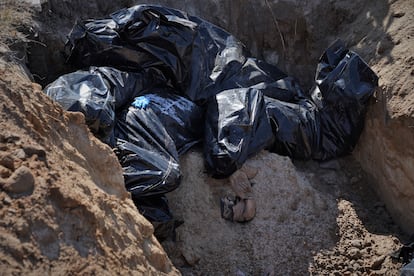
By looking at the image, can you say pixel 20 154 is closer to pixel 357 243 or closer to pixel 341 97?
pixel 357 243

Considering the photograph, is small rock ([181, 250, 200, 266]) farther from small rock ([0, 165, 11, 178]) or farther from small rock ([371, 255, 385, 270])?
small rock ([0, 165, 11, 178])

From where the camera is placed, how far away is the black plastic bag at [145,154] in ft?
8.74

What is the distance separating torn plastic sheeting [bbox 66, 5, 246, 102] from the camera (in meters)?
3.32

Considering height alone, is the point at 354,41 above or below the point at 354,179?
above

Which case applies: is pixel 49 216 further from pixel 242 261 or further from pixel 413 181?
pixel 413 181

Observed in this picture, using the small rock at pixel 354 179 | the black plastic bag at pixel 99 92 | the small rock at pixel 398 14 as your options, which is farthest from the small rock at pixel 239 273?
the small rock at pixel 398 14

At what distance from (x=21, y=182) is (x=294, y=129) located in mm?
2092

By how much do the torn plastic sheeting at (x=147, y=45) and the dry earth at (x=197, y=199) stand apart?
14.0 inches

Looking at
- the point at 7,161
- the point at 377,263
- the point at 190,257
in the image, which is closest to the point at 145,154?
the point at 190,257

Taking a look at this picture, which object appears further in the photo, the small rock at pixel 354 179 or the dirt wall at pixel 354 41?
the small rock at pixel 354 179

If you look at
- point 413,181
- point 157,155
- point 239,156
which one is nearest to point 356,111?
point 413,181

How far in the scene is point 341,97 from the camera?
3426 mm

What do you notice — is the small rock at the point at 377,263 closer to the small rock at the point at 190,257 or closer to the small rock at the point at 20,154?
the small rock at the point at 190,257

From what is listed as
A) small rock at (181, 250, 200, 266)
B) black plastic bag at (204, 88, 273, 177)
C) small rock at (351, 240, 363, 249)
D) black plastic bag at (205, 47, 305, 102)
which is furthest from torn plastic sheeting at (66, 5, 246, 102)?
small rock at (351, 240, 363, 249)
